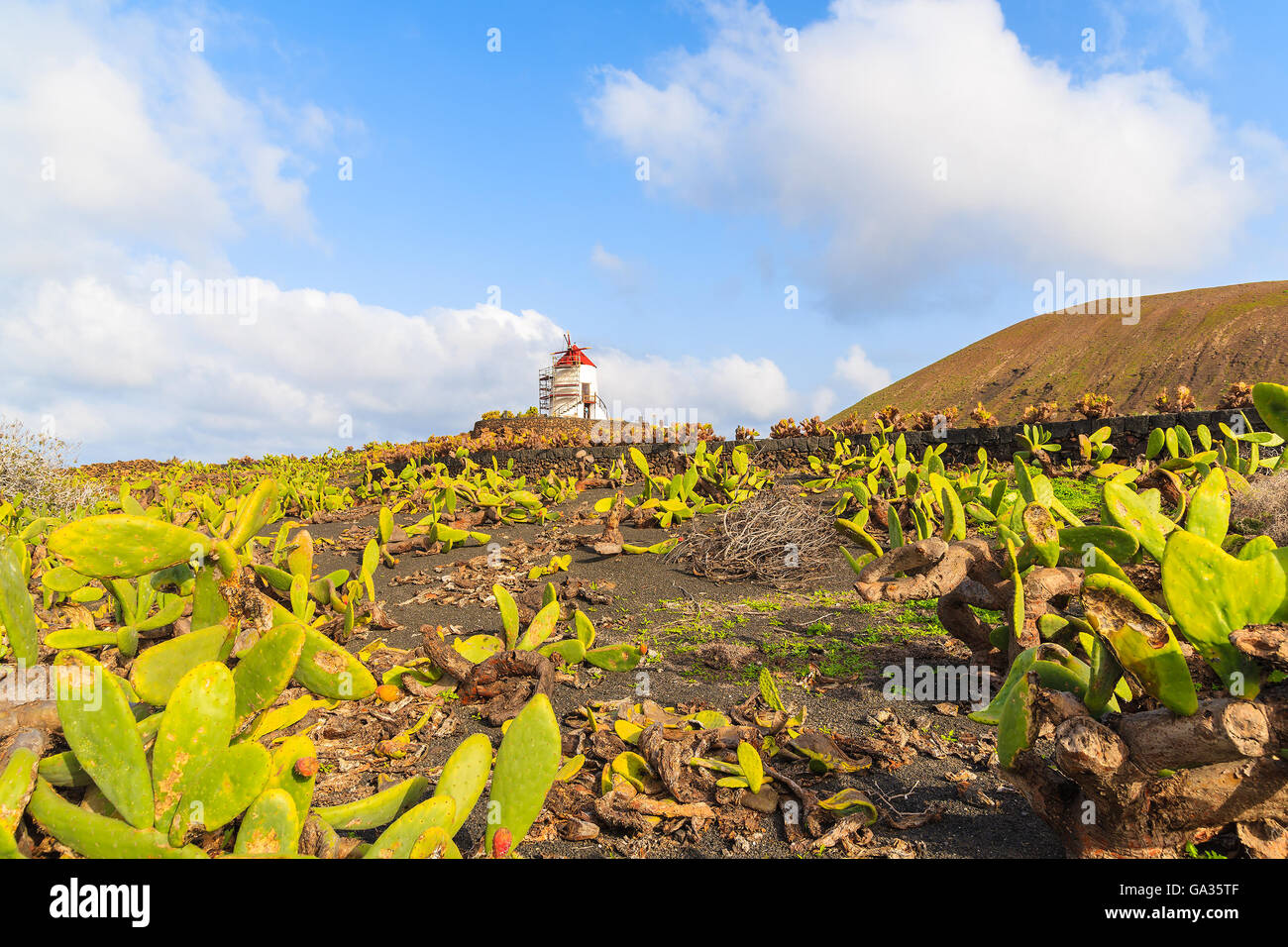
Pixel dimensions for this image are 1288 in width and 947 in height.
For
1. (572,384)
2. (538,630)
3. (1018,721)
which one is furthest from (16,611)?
(572,384)

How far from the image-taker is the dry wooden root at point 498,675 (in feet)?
9.59

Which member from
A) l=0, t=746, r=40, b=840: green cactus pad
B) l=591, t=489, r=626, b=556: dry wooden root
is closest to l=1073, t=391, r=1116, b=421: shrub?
l=591, t=489, r=626, b=556: dry wooden root

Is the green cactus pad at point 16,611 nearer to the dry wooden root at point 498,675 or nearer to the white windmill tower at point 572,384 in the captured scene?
the dry wooden root at point 498,675

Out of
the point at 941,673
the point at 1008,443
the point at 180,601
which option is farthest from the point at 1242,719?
the point at 1008,443

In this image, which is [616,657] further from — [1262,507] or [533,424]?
[533,424]

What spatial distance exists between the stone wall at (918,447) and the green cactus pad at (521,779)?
808cm

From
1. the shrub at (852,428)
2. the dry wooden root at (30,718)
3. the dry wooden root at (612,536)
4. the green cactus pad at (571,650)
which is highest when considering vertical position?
the shrub at (852,428)

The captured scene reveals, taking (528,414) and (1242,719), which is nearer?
(1242,719)

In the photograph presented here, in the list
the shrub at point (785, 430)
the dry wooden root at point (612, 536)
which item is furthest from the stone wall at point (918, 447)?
the dry wooden root at point (612, 536)

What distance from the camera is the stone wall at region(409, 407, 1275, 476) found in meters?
8.34

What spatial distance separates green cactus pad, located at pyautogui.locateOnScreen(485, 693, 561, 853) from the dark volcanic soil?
298 mm
